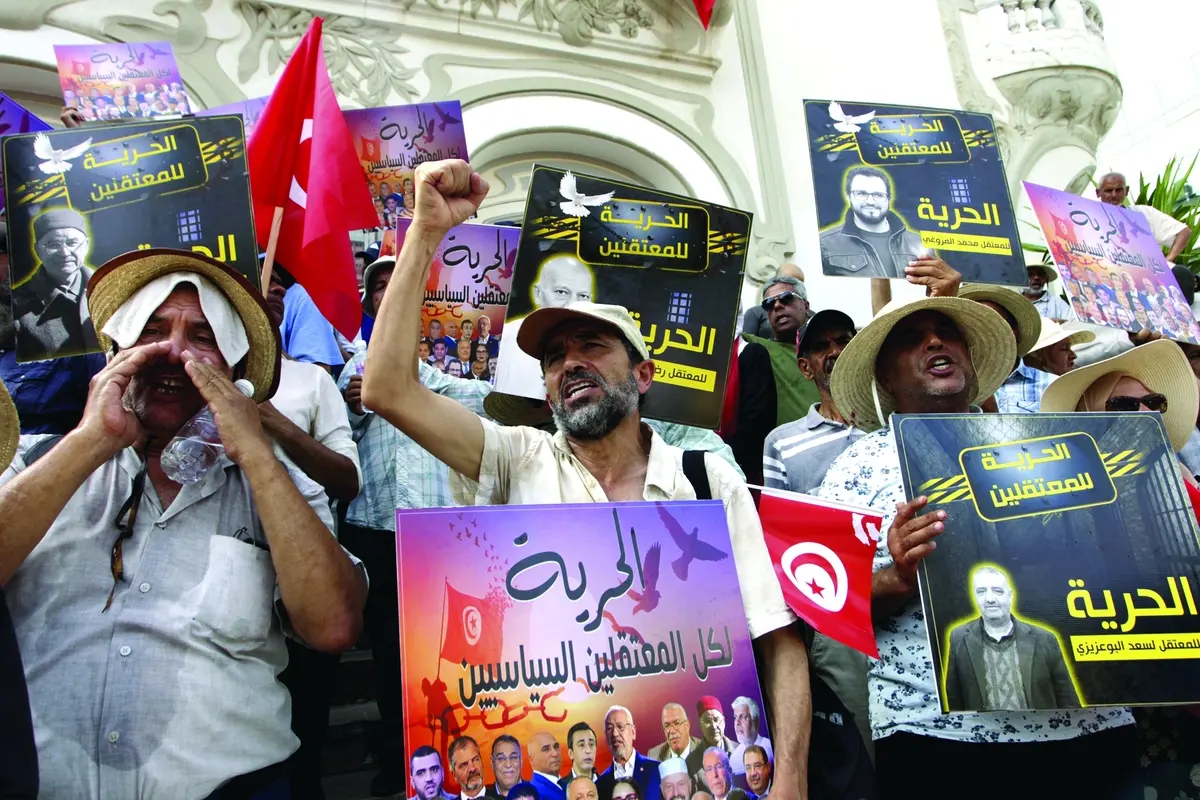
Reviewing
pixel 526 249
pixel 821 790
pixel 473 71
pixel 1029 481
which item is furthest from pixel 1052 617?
pixel 473 71

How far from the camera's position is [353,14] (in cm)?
685

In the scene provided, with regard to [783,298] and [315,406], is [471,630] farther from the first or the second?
[783,298]

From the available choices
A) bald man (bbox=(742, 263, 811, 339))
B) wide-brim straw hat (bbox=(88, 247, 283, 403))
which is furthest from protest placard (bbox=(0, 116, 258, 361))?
bald man (bbox=(742, 263, 811, 339))

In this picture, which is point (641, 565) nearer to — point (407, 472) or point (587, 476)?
point (587, 476)

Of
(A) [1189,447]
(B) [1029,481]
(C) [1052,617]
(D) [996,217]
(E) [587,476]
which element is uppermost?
(D) [996,217]

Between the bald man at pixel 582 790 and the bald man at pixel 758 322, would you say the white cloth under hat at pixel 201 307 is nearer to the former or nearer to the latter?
the bald man at pixel 582 790

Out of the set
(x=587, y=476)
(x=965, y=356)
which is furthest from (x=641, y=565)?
A: (x=965, y=356)

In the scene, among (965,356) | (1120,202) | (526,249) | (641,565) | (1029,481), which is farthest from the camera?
(1120,202)

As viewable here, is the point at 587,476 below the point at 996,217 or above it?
below

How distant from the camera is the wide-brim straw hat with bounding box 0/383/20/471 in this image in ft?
6.26

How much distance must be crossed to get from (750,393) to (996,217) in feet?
4.26

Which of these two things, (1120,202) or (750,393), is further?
(1120,202)

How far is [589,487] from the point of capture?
2322mm

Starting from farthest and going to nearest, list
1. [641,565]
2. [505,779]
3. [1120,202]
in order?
[1120,202] → [641,565] → [505,779]
